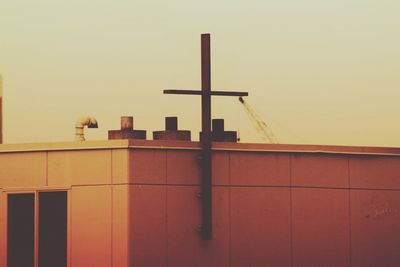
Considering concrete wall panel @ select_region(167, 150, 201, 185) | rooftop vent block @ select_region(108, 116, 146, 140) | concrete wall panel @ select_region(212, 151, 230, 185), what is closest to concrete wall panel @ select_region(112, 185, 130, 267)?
concrete wall panel @ select_region(167, 150, 201, 185)

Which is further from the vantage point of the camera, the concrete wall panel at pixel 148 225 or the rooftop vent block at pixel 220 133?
the rooftop vent block at pixel 220 133

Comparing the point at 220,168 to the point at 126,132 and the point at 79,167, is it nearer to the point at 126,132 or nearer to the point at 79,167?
the point at 126,132

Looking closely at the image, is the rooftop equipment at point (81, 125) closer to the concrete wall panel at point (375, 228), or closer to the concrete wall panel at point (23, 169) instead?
the concrete wall panel at point (23, 169)

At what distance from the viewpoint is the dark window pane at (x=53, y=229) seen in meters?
29.9

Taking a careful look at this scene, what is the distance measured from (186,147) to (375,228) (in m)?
5.52

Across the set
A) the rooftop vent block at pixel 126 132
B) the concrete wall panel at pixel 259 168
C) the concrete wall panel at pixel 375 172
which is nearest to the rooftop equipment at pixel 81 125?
the rooftop vent block at pixel 126 132

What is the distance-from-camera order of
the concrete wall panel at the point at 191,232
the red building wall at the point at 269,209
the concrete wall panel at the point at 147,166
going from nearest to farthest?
the concrete wall panel at the point at 147,166
the red building wall at the point at 269,209
the concrete wall panel at the point at 191,232

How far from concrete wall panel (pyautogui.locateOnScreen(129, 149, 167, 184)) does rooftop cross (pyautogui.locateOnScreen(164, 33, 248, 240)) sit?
0.98 metres

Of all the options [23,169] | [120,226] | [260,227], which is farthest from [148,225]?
[23,169]

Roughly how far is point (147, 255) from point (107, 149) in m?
2.69

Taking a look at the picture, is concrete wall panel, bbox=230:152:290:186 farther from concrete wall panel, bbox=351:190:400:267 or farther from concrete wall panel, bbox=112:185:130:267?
concrete wall panel, bbox=112:185:130:267

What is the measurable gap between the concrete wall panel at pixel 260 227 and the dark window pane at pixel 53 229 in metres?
4.11

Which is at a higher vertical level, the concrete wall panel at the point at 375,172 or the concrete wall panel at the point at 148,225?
the concrete wall panel at the point at 375,172

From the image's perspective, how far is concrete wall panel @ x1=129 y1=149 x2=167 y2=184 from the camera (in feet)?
96.4
